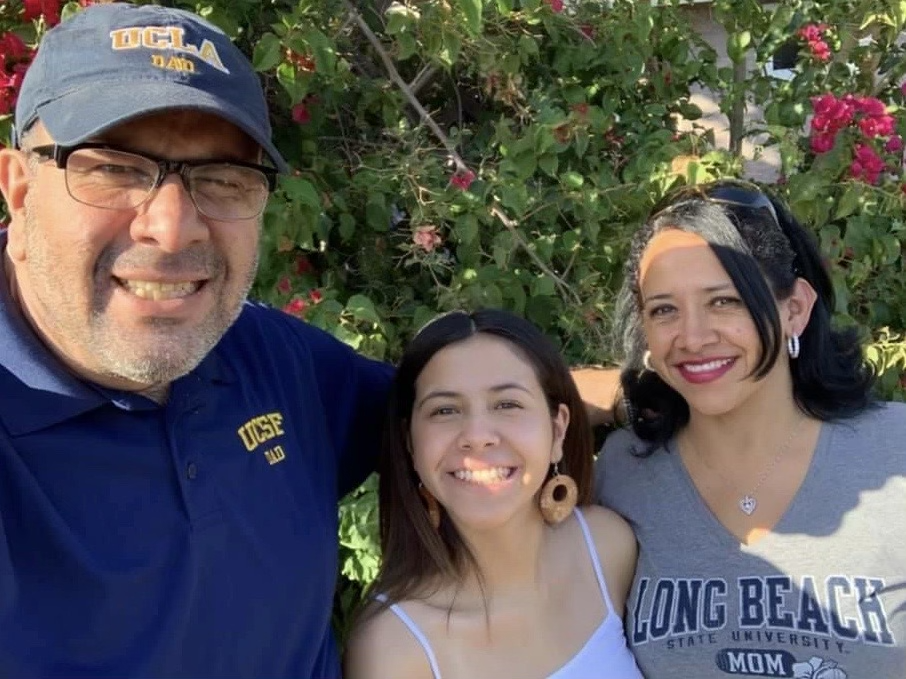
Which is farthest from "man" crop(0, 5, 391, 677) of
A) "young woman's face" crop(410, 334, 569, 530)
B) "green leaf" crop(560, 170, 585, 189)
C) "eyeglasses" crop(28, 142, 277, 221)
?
"green leaf" crop(560, 170, 585, 189)

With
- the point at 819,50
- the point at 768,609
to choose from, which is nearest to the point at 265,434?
the point at 768,609

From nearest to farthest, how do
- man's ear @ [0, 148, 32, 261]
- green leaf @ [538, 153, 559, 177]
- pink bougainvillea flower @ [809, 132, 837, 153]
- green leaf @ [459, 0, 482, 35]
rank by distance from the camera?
man's ear @ [0, 148, 32, 261]
green leaf @ [459, 0, 482, 35]
green leaf @ [538, 153, 559, 177]
pink bougainvillea flower @ [809, 132, 837, 153]

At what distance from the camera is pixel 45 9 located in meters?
2.25

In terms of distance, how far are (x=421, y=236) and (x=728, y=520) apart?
101 centimetres

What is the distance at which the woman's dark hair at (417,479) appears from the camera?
2070 mm

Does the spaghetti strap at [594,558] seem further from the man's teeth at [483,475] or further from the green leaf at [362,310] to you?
the green leaf at [362,310]

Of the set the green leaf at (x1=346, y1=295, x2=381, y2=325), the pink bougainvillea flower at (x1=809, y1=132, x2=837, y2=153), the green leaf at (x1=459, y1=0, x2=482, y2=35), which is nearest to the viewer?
the green leaf at (x1=346, y1=295, x2=381, y2=325)

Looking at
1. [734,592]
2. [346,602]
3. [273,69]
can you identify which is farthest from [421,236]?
[734,592]

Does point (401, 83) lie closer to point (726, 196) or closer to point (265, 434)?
point (726, 196)

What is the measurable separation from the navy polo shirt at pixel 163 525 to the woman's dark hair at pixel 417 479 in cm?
25

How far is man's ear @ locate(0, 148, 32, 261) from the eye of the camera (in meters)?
1.50

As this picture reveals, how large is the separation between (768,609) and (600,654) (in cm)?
35

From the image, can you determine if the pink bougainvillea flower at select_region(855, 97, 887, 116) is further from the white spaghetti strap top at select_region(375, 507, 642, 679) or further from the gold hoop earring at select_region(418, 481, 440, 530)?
the gold hoop earring at select_region(418, 481, 440, 530)

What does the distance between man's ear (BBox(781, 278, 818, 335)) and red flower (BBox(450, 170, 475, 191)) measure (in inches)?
34.6
